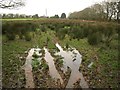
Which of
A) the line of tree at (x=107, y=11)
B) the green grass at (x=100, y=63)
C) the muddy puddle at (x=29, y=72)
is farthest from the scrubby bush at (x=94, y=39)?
the muddy puddle at (x=29, y=72)

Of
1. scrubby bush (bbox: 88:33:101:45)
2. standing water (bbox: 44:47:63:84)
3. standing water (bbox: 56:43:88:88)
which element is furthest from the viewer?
scrubby bush (bbox: 88:33:101:45)

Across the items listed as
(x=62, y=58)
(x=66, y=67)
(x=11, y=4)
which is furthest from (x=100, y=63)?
(x=11, y=4)

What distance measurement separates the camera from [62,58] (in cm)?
704

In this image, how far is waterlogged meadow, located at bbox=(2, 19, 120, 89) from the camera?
15.8ft

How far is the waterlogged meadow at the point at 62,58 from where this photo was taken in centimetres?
480

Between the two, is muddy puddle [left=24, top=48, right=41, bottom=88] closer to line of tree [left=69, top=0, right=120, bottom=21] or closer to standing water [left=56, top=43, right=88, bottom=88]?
standing water [left=56, top=43, right=88, bottom=88]

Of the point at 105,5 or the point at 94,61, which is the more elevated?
the point at 105,5

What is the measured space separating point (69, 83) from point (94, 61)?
6.75 ft

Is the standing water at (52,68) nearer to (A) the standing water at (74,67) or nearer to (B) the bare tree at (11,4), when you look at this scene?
(A) the standing water at (74,67)

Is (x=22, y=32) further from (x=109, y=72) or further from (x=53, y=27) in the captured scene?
(x=109, y=72)

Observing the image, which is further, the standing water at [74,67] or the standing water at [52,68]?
the standing water at [52,68]

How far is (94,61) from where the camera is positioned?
6555 millimetres

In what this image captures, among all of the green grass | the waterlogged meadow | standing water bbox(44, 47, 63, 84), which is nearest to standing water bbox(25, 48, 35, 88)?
the waterlogged meadow

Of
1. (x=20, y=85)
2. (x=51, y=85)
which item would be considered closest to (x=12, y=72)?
(x=20, y=85)
